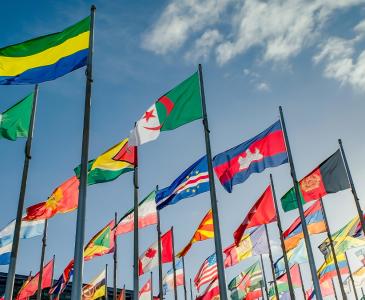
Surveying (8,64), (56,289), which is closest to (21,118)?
(8,64)

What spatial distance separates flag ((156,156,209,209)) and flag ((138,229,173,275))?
9.81m

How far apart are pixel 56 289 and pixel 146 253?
235 inches

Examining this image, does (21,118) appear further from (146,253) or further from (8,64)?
(146,253)

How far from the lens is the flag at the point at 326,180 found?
14.9 meters

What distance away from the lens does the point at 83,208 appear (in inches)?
340

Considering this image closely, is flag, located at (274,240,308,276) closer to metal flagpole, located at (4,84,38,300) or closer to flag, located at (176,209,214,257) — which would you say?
flag, located at (176,209,214,257)

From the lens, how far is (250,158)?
46.6 feet

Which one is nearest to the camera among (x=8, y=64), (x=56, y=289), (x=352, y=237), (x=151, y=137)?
(x=8, y=64)

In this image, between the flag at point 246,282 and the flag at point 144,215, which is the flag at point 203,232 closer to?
the flag at point 144,215

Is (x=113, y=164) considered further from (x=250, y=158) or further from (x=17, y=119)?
(x=250, y=158)

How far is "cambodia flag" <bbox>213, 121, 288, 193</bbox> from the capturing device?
14047 millimetres

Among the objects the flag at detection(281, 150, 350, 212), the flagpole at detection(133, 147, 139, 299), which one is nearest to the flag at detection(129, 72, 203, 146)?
the flagpole at detection(133, 147, 139, 299)

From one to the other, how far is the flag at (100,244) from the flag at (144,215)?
9.89 ft

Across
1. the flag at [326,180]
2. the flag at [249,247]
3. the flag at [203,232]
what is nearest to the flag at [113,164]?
the flag at [203,232]
